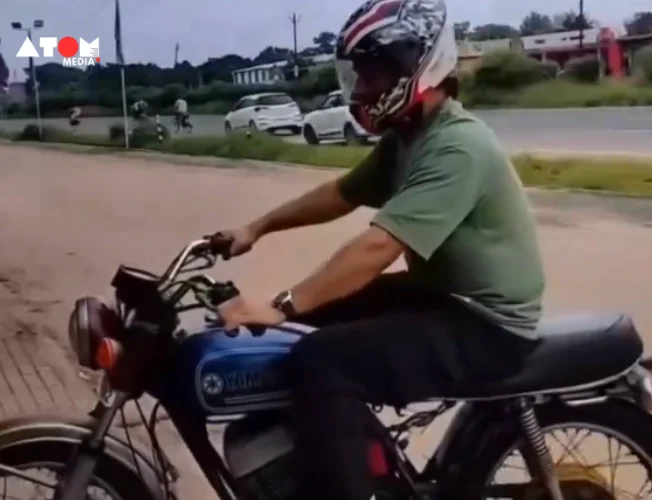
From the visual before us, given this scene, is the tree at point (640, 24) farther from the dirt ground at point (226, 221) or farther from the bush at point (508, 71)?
the dirt ground at point (226, 221)

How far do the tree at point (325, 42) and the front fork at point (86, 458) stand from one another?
1.60 meters

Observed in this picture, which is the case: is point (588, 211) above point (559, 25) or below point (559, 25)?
below

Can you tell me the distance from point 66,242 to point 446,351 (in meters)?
1.92

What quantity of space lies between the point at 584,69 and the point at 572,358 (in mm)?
1342

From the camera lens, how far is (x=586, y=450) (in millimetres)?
2328

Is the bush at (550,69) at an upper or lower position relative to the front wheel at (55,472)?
upper

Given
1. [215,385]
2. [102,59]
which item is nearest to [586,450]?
[215,385]

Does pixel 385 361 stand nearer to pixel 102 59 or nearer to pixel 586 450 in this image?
pixel 586 450

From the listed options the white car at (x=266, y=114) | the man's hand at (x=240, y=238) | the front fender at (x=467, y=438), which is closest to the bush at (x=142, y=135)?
the white car at (x=266, y=114)

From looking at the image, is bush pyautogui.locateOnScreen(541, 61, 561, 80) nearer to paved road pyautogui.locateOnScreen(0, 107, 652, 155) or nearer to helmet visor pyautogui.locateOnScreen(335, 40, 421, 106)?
paved road pyautogui.locateOnScreen(0, 107, 652, 155)

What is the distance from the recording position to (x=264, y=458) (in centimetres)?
214

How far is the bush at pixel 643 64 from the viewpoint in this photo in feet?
10.9

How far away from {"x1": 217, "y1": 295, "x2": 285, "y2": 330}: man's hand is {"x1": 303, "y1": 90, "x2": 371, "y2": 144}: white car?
55.9 inches

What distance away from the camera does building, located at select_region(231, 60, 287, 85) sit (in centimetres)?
343
